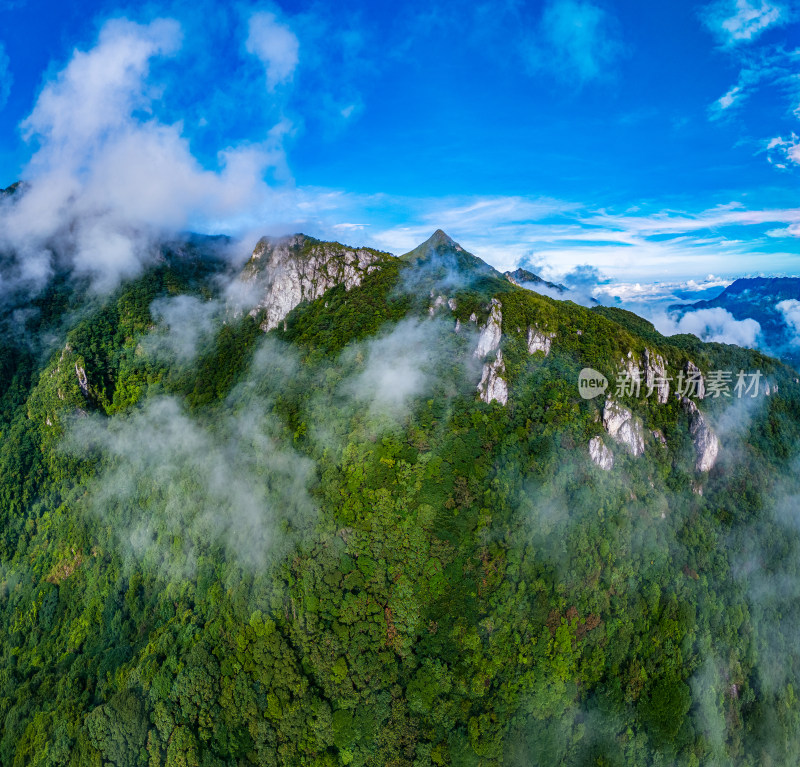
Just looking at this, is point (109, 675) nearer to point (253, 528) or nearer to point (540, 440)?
point (253, 528)

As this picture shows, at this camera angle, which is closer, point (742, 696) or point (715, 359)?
point (742, 696)

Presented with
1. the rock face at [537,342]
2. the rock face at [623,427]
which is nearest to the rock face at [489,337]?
the rock face at [537,342]

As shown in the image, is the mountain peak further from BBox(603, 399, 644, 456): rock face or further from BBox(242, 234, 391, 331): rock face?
BBox(603, 399, 644, 456): rock face

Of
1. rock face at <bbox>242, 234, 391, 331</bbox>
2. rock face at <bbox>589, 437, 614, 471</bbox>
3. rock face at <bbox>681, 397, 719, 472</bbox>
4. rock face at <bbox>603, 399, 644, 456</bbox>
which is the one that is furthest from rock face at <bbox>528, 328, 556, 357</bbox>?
rock face at <bbox>242, 234, 391, 331</bbox>

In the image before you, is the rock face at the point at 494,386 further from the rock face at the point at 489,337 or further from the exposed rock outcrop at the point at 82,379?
the exposed rock outcrop at the point at 82,379

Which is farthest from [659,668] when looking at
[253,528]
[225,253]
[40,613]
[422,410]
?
[225,253]

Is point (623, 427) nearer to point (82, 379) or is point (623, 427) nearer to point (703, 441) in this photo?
point (703, 441)
